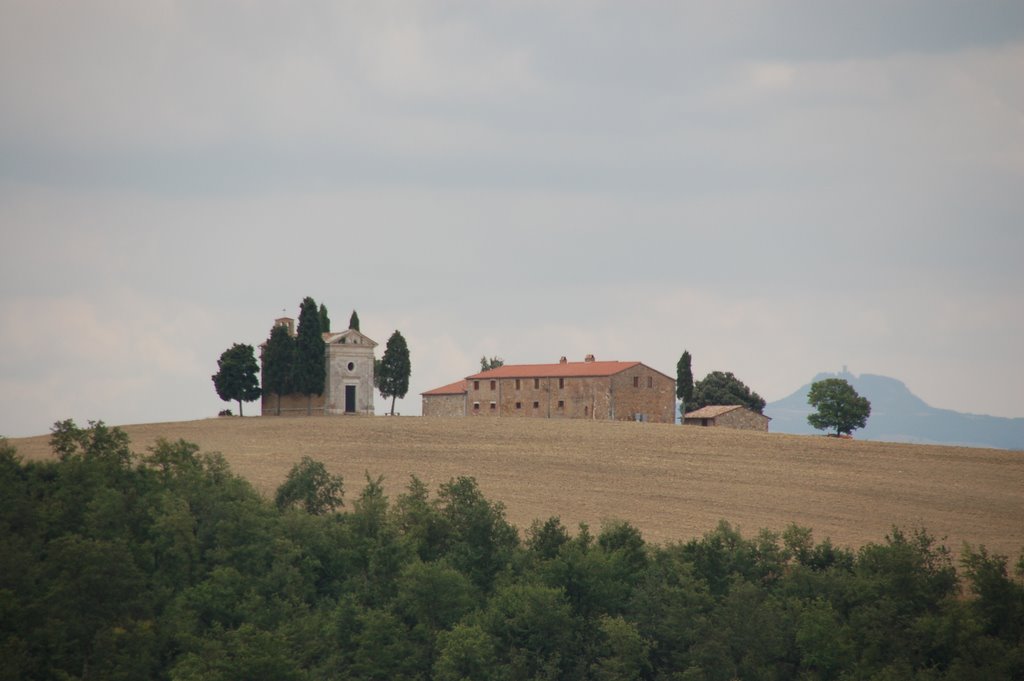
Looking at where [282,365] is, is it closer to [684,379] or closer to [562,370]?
[562,370]

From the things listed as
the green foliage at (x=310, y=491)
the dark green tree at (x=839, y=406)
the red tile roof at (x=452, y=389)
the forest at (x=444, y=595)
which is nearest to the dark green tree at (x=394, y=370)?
the red tile roof at (x=452, y=389)

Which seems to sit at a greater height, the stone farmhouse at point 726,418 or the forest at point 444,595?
the stone farmhouse at point 726,418

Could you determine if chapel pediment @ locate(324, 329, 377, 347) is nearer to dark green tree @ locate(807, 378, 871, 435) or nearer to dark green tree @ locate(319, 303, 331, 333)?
dark green tree @ locate(319, 303, 331, 333)

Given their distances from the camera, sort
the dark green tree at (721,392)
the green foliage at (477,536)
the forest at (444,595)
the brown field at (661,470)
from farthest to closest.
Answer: the dark green tree at (721,392)
the brown field at (661,470)
the green foliage at (477,536)
the forest at (444,595)

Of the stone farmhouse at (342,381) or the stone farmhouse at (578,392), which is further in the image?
the stone farmhouse at (342,381)

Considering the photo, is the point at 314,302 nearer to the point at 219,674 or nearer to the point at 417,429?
the point at 417,429

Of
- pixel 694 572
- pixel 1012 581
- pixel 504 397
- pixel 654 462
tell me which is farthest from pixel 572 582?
pixel 504 397

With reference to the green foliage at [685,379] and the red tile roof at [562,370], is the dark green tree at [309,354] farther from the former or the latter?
the green foliage at [685,379]

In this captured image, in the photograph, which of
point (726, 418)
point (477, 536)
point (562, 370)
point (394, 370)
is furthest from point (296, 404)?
point (477, 536)

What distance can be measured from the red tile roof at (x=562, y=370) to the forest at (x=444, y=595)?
3535cm

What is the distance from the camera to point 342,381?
109562 mm

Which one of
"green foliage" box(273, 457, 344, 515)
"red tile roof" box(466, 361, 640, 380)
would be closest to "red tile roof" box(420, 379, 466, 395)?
"red tile roof" box(466, 361, 640, 380)

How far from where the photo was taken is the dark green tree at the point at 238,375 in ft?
355

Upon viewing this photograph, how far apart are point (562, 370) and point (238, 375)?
2526 cm
